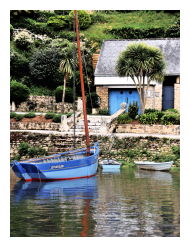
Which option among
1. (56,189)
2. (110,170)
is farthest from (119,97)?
(56,189)

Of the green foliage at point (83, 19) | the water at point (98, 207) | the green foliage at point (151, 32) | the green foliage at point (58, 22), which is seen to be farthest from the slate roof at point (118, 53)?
the water at point (98, 207)

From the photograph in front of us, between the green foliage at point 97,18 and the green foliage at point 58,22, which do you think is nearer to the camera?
the green foliage at point 58,22

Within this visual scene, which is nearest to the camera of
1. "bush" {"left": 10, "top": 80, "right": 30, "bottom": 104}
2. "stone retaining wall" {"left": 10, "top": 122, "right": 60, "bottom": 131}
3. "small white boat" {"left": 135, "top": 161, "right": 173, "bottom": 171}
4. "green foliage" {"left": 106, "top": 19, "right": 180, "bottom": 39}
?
"small white boat" {"left": 135, "top": 161, "right": 173, "bottom": 171}

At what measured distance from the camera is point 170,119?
2836 centimetres

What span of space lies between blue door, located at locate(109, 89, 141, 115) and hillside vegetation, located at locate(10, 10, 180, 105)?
375cm

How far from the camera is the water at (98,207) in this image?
35.4 feet

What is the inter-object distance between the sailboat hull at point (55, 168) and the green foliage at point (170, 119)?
863cm

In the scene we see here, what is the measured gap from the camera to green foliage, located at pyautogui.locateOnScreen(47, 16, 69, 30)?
174 feet

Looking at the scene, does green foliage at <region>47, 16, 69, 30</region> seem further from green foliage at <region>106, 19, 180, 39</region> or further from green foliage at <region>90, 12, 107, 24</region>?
green foliage at <region>106, 19, 180, 39</region>

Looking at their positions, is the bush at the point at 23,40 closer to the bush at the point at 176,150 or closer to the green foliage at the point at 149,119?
the green foliage at the point at 149,119

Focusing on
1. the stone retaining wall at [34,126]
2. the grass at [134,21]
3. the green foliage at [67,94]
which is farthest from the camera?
the grass at [134,21]

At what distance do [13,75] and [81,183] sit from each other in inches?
1059

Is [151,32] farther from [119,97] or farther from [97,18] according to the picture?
[119,97]

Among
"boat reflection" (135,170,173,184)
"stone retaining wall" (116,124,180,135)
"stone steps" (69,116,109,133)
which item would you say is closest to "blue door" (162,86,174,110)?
"stone steps" (69,116,109,133)
